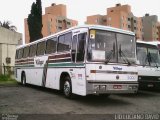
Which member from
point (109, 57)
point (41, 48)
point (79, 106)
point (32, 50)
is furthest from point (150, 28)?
point (79, 106)

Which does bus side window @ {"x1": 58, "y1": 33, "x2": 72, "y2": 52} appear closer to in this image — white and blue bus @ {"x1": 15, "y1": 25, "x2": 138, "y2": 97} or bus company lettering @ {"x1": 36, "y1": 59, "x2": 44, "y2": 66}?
white and blue bus @ {"x1": 15, "y1": 25, "x2": 138, "y2": 97}

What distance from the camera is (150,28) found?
110625mm

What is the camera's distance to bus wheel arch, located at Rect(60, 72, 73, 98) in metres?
12.2

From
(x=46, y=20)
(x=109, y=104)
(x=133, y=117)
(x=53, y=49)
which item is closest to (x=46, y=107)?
(x=109, y=104)

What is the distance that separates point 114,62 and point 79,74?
1.39 m

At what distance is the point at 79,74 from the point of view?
36.6 feet

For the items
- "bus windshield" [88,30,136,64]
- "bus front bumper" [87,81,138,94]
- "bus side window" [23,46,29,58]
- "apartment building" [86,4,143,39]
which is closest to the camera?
"bus front bumper" [87,81,138,94]

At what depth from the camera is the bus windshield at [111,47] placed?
10.8m

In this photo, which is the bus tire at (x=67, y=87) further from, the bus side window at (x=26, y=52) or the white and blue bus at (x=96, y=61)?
the bus side window at (x=26, y=52)

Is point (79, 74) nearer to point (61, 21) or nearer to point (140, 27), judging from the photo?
point (61, 21)

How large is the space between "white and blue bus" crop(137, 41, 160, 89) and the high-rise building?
97.3 m

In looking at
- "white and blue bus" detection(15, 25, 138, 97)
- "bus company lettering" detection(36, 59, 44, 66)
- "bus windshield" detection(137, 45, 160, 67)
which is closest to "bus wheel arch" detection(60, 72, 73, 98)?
"white and blue bus" detection(15, 25, 138, 97)

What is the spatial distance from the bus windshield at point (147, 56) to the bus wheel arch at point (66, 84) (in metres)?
3.90

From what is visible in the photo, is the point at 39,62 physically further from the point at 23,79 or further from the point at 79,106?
the point at 79,106
